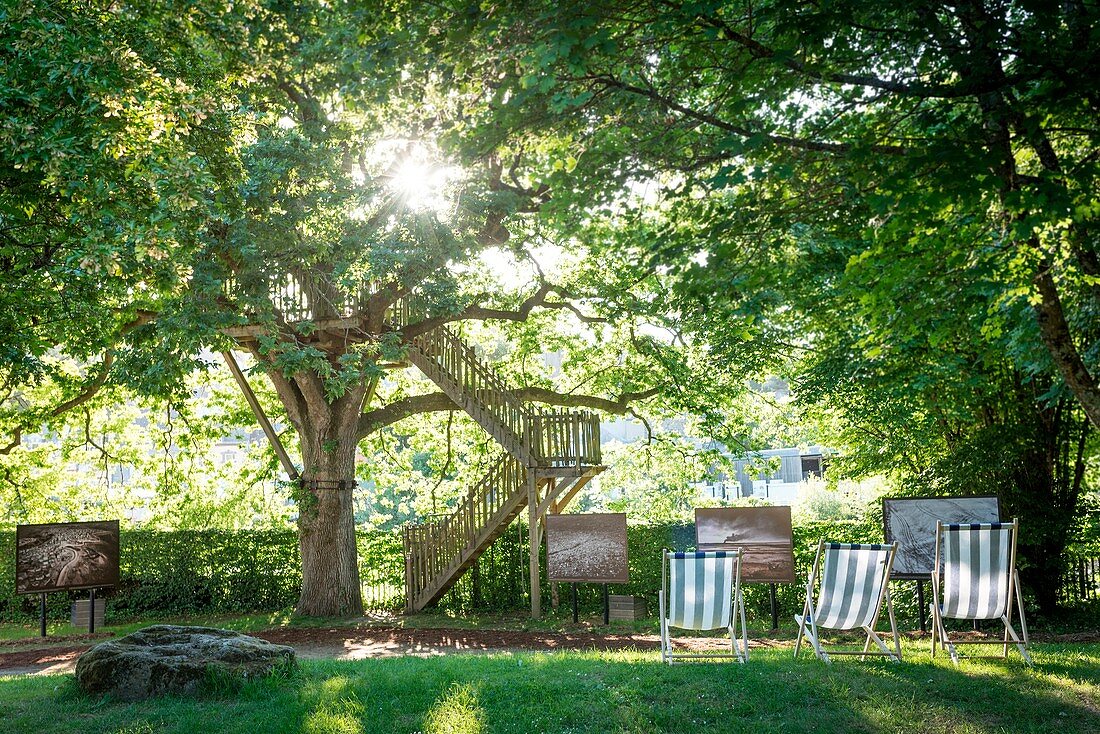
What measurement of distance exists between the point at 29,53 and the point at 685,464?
50.9 ft

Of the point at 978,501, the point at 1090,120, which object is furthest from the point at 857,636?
the point at 1090,120

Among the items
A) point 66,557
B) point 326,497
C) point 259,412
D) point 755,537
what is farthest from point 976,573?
point 66,557

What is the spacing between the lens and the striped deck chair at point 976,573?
27.8ft

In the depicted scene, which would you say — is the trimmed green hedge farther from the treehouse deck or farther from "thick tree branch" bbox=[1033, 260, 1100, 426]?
"thick tree branch" bbox=[1033, 260, 1100, 426]

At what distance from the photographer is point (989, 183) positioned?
533 centimetres

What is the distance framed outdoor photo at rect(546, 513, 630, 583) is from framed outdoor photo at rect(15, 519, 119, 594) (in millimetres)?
7856

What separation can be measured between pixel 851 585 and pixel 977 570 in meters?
1.26

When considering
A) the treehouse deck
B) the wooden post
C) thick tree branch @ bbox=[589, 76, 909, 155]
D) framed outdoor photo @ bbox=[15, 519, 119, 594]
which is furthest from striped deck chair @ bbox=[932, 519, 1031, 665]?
framed outdoor photo @ bbox=[15, 519, 119, 594]

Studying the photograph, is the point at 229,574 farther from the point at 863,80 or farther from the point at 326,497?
the point at 863,80

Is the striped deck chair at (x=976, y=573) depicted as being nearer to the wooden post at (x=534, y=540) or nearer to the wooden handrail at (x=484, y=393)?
the wooden handrail at (x=484, y=393)

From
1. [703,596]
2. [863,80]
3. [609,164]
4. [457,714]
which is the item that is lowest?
[457,714]

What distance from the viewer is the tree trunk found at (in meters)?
15.9

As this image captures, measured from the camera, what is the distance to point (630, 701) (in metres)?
6.90

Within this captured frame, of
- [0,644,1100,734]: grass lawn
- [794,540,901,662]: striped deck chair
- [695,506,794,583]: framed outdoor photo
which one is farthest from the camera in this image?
[695,506,794,583]: framed outdoor photo
